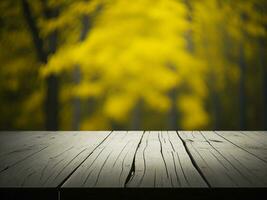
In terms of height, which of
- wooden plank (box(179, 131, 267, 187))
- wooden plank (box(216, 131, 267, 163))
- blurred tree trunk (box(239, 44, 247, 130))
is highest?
blurred tree trunk (box(239, 44, 247, 130))

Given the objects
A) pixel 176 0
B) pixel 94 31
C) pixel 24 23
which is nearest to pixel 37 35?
pixel 24 23

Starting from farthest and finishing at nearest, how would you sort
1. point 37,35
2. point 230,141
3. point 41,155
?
1. point 37,35
2. point 230,141
3. point 41,155

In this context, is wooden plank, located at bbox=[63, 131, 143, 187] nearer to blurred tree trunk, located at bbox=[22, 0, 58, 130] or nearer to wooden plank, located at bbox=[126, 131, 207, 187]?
wooden plank, located at bbox=[126, 131, 207, 187]

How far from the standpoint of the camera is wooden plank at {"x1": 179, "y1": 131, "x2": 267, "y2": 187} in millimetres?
1021

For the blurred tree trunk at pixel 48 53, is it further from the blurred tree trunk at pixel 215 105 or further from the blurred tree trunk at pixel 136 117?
the blurred tree trunk at pixel 215 105

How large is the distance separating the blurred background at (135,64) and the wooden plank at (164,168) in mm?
2018

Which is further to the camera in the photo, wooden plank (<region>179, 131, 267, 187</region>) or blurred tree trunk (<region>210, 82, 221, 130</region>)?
blurred tree trunk (<region>210, 82, 221, 130</region>)

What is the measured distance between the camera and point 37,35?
12.3 feet

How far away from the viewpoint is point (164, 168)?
1.23 meters

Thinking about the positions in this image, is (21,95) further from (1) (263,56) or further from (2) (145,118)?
(1) (263,56)

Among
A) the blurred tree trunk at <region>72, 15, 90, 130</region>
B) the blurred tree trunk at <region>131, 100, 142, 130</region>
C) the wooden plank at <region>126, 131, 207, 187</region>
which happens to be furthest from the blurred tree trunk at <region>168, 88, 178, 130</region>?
the wooden plank at <region>126, 131, 207, 187</region>

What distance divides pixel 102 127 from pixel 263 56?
1.72m

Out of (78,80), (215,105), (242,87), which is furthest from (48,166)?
(242,87)

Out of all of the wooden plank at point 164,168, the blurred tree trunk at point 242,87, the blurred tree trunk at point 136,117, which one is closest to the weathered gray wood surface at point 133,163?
the wooden plank at point 164,168
